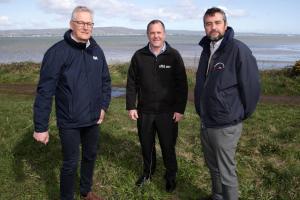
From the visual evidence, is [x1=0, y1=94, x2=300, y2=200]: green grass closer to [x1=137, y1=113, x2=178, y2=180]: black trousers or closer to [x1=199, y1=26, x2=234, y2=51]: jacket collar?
[x1=137, y1=113, x2=178, y2=180]: black trousers

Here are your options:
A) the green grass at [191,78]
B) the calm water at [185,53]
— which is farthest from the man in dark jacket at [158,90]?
the calm water at [185,53]

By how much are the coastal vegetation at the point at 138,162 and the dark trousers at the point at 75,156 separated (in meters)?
0.44

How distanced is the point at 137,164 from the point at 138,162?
75mm

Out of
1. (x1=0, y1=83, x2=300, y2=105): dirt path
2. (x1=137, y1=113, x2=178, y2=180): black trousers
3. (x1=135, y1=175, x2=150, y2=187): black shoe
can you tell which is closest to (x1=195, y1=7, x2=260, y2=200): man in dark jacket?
(x1=137, y1=113, x2=178, y2=180): black trousers

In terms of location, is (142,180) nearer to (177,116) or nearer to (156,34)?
(177,116)

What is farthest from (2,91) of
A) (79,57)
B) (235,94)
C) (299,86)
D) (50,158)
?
(235,94)

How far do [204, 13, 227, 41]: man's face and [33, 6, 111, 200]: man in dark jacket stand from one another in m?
1.34

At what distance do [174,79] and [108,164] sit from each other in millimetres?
1973

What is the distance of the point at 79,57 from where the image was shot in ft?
14.9

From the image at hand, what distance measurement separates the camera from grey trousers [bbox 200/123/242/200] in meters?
4.39

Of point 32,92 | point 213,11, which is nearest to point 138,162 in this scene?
point 213,11

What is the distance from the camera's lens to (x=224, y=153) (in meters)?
4.43

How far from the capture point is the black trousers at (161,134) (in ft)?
17.6

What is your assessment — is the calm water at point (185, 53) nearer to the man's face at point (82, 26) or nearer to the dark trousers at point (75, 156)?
the dark trousers at point (75, 156)
